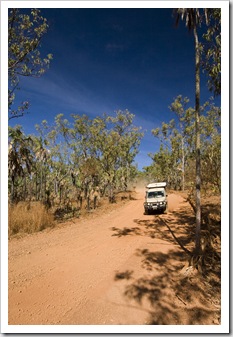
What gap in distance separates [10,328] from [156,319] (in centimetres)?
284

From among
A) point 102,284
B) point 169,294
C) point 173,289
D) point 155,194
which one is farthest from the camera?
point 155,194

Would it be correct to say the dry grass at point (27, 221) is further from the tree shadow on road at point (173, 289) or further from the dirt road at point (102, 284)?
the tree shadow on road at point (173, 289)

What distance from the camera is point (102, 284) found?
596 cm

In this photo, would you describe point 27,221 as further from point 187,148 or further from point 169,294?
point 187,148

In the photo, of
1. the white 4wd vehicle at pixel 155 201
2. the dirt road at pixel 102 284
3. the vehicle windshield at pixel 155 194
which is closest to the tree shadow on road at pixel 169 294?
the dirt road at pixel 102 284

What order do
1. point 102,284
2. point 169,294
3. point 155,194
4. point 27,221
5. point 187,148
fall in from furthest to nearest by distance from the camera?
point 187,148, point 155,194, point 27,221, point 102,284, point 169,294

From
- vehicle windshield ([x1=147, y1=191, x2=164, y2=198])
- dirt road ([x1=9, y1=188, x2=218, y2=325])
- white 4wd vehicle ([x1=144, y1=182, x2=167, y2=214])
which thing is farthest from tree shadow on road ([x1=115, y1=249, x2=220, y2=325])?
vehicle windshield ([x1=147, y1=191, x2=164, y2=198])

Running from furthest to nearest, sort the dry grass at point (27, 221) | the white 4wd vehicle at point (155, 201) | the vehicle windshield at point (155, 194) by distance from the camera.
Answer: the vehicle windshield at point (155, 194)
the white 4wd vehicle at point (155, 201)
the dry grass at point (27, 221)

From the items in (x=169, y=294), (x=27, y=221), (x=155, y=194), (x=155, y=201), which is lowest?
(x=169, y=294)

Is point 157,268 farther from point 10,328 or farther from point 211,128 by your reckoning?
point 211,128

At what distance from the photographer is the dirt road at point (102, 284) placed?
15.5ft

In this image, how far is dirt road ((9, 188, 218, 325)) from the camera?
473 centimetres

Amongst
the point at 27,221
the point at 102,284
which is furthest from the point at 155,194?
the point at 102,284

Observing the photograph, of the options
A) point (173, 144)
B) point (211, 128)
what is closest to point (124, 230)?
point (211, 128)
